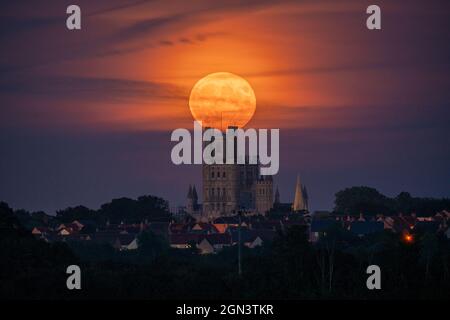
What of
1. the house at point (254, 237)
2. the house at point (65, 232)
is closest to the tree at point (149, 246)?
the house at point (254, 237)

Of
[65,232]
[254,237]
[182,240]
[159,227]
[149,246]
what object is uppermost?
[159,227]

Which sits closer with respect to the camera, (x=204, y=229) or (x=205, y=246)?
(x=205, y=246)

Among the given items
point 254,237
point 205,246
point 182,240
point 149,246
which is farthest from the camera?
point 254,237

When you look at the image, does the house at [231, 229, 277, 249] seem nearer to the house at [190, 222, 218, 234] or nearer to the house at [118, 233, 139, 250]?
the house at [190, 222, 218, 234]

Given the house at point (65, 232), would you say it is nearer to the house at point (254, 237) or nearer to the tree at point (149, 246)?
the house at point (254, 237)

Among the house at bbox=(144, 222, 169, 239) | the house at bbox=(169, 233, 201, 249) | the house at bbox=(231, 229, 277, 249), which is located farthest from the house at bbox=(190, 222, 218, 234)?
the house at bbox=(169, 233, 201, 249)

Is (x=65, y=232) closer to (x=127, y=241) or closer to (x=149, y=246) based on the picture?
(x=127, y=241)

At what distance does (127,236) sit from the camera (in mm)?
166250

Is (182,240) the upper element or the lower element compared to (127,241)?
upper

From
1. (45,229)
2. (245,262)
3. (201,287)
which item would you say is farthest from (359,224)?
(201,287)

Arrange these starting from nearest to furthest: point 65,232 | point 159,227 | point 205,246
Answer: point 205,246
point 65,232
point 159,227

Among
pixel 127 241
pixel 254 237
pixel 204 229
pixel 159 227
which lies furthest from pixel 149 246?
pixel 204 229

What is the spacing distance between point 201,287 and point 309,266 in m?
7.86
